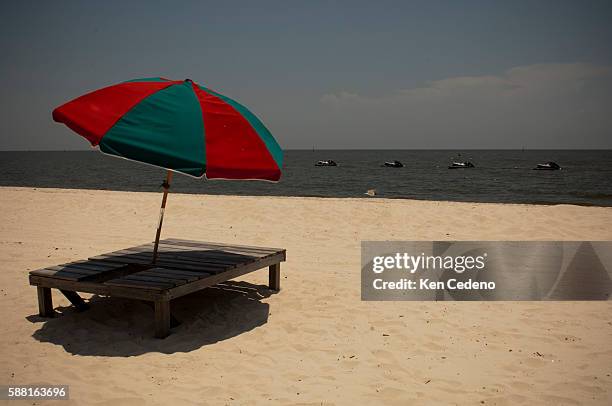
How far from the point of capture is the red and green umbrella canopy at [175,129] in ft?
13.1

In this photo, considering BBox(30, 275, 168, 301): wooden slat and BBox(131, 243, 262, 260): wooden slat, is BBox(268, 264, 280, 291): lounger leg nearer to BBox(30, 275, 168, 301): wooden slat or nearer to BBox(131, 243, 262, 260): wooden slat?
BBox(131, 243, 262, 260): wooden slat

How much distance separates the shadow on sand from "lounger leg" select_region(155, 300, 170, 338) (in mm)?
82

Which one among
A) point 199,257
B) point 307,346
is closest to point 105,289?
point 199,257

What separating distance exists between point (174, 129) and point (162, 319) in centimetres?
198

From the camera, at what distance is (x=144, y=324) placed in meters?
5.17

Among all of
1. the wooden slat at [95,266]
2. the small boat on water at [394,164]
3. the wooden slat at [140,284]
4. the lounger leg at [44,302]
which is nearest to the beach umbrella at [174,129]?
the wooden slat at [140,284]

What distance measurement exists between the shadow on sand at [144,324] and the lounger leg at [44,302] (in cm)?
7

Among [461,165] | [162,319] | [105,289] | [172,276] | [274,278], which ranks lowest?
[162,319]

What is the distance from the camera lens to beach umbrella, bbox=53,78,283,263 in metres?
3.98

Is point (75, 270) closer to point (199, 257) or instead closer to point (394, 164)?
point (199, 257)

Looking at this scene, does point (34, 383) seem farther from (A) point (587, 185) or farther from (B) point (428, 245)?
(A) point (587, 185)

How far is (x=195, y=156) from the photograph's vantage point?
4.08 metres

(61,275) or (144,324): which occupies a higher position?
(61,275)

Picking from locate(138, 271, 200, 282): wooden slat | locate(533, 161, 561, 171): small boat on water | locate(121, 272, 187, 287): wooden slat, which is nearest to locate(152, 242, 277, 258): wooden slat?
locate(138, 271, 200, 282): wooden slat
